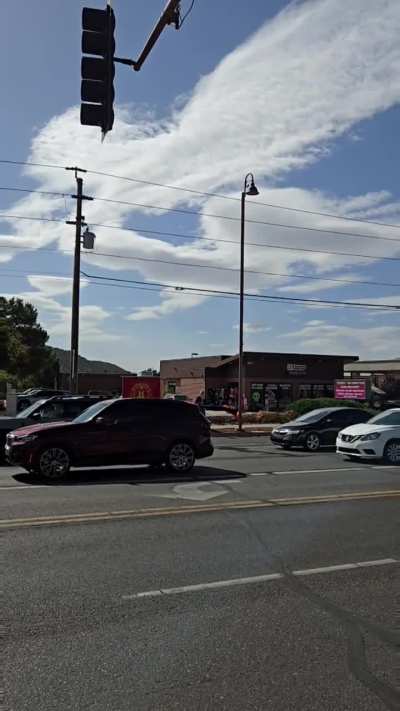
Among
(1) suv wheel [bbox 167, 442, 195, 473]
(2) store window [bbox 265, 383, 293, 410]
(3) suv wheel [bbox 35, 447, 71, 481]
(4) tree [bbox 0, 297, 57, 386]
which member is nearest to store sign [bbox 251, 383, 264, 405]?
(2) store window [bbox 265, 383, 293, 410]

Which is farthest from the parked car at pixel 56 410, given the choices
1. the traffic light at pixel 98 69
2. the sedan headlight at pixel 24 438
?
the traffic light at pixel 98 69

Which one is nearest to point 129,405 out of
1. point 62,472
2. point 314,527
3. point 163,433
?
point 163,433

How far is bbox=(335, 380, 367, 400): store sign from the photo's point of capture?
37875mm

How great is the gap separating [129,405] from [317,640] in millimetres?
9023

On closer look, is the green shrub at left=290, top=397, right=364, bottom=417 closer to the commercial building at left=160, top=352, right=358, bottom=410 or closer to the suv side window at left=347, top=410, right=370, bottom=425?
the suv side window at left=347, top=410, right=370, bottom=425

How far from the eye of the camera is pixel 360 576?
21.4 feet

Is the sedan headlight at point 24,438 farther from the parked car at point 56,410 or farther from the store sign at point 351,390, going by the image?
the store sign at point 351,390

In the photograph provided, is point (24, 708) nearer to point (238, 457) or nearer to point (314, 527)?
point (314, 527)

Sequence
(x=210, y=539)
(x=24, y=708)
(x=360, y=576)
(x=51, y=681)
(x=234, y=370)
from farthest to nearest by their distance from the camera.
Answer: (x=234, y=370)
(x=210, y=539)
(x=360, y=576)
(x=51, y=681)
(x=24, y=708)

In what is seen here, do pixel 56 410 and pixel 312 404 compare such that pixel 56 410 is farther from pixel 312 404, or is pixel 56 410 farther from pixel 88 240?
pixel 312 404

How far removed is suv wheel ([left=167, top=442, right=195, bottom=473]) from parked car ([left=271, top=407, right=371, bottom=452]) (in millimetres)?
7357

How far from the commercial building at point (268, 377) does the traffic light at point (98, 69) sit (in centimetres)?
4560

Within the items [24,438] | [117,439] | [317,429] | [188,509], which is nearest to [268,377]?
[317,429]

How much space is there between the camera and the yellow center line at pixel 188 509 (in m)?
8.59
